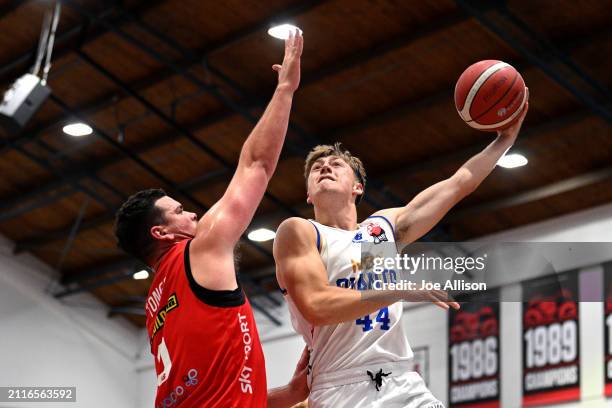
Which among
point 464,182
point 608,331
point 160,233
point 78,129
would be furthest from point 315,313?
point 78,129

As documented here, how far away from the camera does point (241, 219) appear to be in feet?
13.4

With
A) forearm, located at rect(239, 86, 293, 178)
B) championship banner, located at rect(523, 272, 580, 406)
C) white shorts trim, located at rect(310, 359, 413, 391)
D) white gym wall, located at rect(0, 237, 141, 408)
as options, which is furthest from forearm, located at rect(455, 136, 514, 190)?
white gym wall, located at rect(0, 237, 141, 408)

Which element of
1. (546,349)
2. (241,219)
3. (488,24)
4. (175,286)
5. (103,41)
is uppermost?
(103,41)

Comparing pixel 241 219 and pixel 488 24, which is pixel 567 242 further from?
pixel 241 219

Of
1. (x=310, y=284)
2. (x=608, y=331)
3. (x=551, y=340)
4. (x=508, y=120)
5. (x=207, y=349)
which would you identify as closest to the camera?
(x=207, y=349)

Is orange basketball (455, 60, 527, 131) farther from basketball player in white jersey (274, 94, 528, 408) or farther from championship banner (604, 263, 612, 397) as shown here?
championship banner (604, 263, 612, 397)

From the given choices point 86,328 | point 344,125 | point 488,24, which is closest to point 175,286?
point 488,24

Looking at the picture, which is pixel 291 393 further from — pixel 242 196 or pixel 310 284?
pixel 242 196

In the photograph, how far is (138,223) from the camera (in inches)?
168

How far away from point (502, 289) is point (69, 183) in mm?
8231

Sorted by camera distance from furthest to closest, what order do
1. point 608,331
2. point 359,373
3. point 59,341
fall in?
point 59,341, point 608,331, point 359,373

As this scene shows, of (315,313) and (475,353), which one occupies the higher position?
(475,353)

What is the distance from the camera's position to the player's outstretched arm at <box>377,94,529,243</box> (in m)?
5.11

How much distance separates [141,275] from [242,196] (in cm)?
1773
